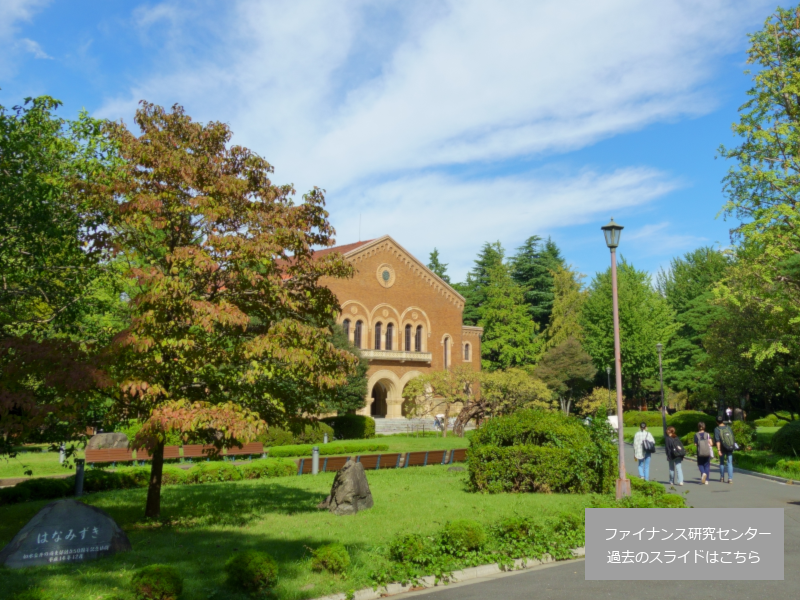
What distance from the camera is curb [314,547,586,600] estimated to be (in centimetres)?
705

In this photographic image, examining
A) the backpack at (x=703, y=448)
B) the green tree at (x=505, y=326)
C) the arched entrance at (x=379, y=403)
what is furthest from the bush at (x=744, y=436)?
the green tree at (x=505, y=326)

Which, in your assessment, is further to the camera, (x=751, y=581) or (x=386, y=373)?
(x=386, y=373)

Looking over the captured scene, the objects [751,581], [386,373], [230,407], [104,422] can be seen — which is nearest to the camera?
[751,581]

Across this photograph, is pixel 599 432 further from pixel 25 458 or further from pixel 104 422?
pixel 25 458

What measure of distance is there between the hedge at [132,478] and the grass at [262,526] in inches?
33.2

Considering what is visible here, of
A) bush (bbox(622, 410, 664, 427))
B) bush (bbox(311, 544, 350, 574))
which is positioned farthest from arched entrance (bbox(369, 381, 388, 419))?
bush (bbox(311, 544, 350, 574))

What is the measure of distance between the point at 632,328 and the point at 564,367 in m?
8.04

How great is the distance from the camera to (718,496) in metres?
14.3

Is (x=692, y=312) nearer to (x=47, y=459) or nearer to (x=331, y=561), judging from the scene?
(x=47, y=459)

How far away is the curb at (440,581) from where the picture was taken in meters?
7.05

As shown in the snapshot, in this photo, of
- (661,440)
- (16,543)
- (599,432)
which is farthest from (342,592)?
(661,440)

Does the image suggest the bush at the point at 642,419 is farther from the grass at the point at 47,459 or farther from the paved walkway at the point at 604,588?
the paved walkway at the point at 604,588

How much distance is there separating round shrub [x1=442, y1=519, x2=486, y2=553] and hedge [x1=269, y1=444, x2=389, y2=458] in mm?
18193

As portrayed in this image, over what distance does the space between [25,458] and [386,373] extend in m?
26.2
